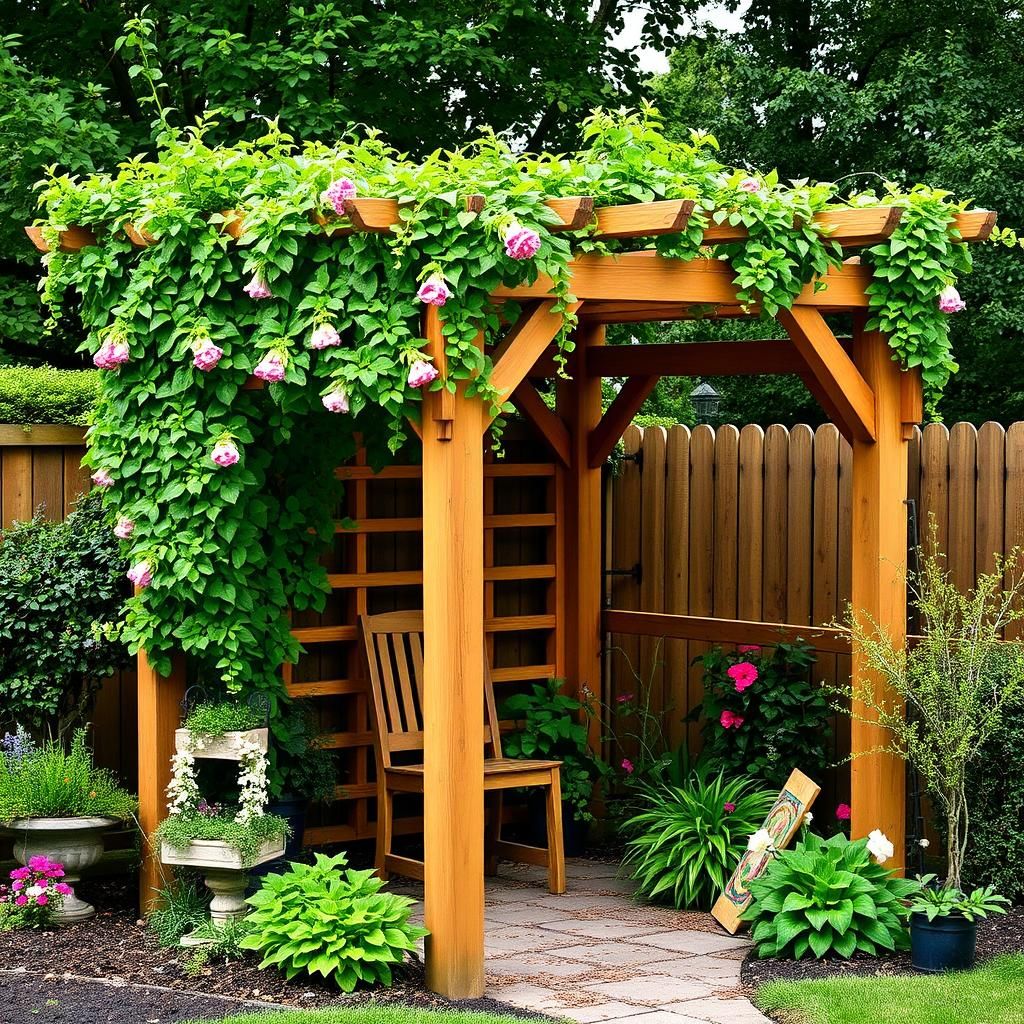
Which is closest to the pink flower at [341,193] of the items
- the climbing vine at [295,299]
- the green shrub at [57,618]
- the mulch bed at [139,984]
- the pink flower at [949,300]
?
the climbing vine at [295,299]

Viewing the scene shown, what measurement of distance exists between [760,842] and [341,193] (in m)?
2.67

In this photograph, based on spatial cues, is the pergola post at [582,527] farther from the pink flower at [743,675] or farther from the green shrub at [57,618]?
the green shrub at [57,618]

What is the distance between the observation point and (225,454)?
5.04 m

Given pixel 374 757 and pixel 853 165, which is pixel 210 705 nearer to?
pixel 374 757

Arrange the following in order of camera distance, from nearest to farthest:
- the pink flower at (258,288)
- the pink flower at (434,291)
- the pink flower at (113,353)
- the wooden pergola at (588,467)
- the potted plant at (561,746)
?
the pink flower at (434,291)
the wooden pergola at (588,467)
the pink flower at (258,288)
the pink flower at (113,353)
the potted plant at (561,746)

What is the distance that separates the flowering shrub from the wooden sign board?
22.7 inches

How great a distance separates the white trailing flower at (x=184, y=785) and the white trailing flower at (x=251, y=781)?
0.16 metres

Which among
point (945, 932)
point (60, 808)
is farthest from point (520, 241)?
point (60, 808)

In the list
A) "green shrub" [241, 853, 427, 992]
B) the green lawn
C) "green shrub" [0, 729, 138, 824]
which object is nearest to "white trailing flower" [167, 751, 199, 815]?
"green shrub" [0, 729, 138, 824]

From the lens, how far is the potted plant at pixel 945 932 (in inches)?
192

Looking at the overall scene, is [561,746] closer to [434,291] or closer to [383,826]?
[383,826]

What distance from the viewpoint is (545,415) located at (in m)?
7.02

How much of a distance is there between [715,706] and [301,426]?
2202mm

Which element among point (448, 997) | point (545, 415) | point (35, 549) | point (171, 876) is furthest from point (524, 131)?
point (448, 997)
